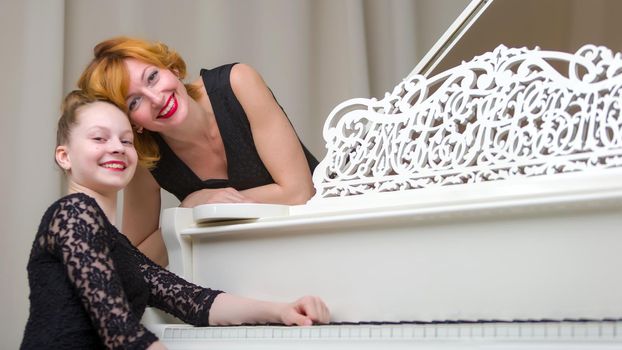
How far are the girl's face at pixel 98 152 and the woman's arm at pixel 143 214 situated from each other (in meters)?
0.65

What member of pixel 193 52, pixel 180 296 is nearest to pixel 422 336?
pixel 180 296

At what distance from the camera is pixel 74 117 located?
170 centimetres

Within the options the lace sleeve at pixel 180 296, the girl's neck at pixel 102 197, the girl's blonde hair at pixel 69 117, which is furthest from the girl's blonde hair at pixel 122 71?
the lace sleeve at pixel 180 296

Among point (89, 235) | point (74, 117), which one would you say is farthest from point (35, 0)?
point (89, 235)

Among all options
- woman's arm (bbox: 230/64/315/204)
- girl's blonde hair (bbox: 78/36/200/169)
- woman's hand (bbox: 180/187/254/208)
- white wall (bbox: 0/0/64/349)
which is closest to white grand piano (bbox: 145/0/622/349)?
woman's hand (bbox: 180/187/254/208)

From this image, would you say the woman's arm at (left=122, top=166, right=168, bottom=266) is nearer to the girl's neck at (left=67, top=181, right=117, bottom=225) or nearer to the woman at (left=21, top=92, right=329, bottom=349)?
the woman at (left=21, top=92, right=329, bottom=349)

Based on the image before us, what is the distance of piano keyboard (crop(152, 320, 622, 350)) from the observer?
3.64ft

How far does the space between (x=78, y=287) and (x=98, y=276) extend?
41mm

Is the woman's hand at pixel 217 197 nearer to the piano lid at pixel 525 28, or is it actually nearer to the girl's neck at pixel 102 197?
the girl's neck at pixel 102 197

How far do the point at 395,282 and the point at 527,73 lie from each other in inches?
17.7

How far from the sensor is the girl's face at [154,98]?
2016mm

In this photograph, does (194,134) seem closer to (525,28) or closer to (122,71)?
(122,71)

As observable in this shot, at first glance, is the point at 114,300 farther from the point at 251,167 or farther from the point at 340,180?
the point at 251,167

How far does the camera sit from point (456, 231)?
1.46m
